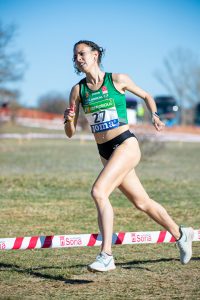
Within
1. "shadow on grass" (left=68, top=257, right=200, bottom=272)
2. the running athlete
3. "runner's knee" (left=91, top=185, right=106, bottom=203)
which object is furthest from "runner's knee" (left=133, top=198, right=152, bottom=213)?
"shadow on grass" (left=68, top=257, right=200, bottom=272)

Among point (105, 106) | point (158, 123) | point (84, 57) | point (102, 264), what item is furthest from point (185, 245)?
point (84, 57)

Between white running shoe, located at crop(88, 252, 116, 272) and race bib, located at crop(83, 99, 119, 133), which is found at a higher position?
race bib, located at crop(83, 99, 119, 133)

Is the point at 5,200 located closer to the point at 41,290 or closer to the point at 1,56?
the point at 41,290

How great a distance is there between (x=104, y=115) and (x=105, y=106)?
8cm

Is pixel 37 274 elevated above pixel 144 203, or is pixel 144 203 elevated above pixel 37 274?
pixel 144 203

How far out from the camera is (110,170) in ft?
19.7

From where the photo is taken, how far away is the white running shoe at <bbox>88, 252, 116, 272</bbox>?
5854 millimetres

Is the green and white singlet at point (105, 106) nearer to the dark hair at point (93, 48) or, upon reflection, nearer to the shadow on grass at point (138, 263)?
the dark hair at point (93, 48)

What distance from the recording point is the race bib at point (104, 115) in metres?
6.12

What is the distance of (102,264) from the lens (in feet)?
Result: 19.3

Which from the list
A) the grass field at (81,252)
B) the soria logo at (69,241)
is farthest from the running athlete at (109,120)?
the soria logo at (69,241)

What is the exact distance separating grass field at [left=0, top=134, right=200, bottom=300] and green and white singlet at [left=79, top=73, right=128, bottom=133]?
139 centimetres

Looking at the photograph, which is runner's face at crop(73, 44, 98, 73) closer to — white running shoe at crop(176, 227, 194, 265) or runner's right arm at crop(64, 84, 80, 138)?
runner's right arm at crop(64, 84, 80, 138)

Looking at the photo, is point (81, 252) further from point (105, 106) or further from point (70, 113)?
point (105, 106)
